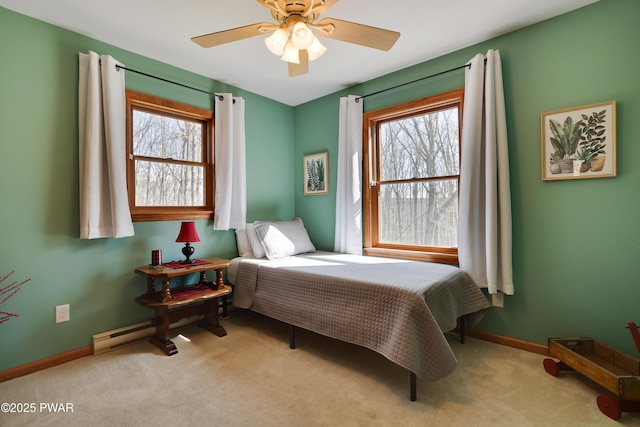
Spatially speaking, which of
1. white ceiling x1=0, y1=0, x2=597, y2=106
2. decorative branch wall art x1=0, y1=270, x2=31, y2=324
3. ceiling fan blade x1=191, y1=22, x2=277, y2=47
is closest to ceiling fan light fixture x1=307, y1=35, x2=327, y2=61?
ceiling fan blade x1=191, y1=22, x2=277, y2=47

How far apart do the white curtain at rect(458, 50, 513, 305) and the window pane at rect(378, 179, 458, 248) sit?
10.0 inches

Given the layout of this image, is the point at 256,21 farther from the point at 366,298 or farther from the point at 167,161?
the point at 366,298

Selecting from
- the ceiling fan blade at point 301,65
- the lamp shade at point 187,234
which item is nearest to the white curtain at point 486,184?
the ceiling fan blade at point 301,65

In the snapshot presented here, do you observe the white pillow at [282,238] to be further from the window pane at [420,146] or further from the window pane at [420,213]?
the window pane at [420,146]

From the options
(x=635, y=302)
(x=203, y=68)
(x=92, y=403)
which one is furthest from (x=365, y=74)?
(x=92, y=403)

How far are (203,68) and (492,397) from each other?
345 centimetres

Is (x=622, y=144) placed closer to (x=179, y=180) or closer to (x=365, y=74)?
(x=365, y=74)

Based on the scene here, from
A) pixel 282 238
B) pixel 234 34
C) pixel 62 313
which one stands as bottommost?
pixel 62 313

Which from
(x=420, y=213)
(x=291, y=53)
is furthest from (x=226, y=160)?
(x=420, y=213)

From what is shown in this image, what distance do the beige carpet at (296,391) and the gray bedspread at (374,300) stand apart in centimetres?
24

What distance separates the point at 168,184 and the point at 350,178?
1.80m

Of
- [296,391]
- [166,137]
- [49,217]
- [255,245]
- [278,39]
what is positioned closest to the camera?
[278,39]

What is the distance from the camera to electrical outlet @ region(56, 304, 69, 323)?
7.16 feet

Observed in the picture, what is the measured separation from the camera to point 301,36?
4.96 feet
